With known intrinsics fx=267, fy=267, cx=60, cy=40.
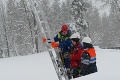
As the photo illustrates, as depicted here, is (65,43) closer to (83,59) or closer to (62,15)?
(83,59)

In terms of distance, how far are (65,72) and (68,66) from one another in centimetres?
73

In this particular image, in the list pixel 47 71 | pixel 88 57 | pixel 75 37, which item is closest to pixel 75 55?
pixel 75 37

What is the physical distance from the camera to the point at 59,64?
28.2ft

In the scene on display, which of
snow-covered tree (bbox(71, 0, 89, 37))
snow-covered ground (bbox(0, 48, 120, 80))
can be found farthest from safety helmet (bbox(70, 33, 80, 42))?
snow-covered tree (bbox(71, 0, 89, 37))

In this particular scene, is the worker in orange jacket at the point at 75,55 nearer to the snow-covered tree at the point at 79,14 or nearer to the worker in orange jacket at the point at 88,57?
the worker in orange jacket at the point at 88,57

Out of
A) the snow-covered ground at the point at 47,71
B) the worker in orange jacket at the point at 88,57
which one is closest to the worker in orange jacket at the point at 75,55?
the worker in orange jacket at the point at 88,57

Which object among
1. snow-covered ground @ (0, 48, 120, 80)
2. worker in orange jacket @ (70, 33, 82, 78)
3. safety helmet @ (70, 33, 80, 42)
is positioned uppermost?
safety helmet @ (70, 33, 80, 42)

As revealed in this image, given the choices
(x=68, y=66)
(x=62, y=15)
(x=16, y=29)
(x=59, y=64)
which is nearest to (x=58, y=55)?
(x=59, y=64)

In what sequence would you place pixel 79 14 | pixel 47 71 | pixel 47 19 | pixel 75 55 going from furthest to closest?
pixel 79 14 → pixel 47 19 → pixel 47 71 → pixel 75 55

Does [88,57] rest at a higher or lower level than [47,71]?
higher

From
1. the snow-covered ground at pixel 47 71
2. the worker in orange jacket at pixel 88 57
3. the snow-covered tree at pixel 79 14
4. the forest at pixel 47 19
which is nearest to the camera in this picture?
the worker in orange jacket at pixel 88 57

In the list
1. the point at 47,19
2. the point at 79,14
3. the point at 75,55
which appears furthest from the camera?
the point at 79,14

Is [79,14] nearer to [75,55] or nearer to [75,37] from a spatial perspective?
[75,55]

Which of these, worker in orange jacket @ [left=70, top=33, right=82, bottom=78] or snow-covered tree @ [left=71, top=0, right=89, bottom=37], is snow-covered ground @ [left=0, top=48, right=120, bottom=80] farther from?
snow-covered tree @ [left=71, top=0, right=89, bottom=37]
